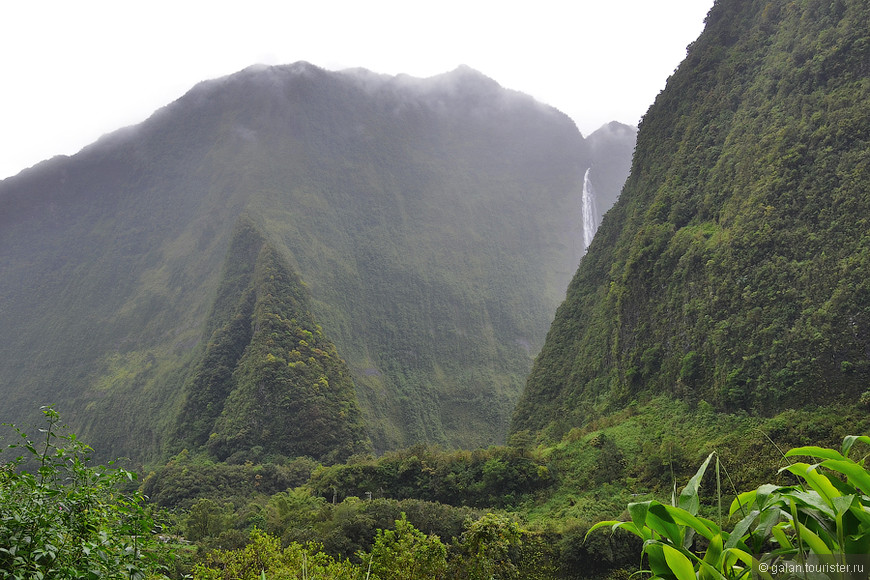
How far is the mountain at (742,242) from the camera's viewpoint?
20.0 metres

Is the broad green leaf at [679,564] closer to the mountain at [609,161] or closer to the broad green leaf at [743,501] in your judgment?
the broad green leaf at [743,501]

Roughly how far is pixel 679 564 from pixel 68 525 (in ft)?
12.9

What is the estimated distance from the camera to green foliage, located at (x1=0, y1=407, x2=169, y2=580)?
3314 millimetres

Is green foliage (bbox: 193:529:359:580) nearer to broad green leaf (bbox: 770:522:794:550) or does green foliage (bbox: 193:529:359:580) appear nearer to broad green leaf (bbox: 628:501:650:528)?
broad green leaf (bbox: 628:501:650:528)

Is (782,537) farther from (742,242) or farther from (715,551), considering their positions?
(742,242)

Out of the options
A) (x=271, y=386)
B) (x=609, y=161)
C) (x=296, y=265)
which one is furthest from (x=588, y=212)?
(x=271, y=386)

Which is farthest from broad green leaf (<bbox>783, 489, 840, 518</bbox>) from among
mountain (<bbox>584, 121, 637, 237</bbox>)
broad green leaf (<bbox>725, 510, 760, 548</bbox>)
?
mountain (<bbox>584, 121, 637, 237</bbox>)

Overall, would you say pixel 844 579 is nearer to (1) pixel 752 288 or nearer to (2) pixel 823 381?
(2) pixel 823 381

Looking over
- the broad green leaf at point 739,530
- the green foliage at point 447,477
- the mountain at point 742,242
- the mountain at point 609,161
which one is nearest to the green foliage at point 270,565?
the broad green leaf at point 739,530

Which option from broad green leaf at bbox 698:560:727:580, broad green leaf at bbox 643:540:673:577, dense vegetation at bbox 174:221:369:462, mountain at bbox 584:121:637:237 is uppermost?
mountain at bbox 584:121:637:237

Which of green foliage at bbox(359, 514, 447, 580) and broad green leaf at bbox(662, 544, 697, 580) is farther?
green foliage at bbox(359, 514, 447, 580)

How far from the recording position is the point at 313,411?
51406 millimetres

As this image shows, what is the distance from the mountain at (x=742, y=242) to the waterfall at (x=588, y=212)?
5726cm

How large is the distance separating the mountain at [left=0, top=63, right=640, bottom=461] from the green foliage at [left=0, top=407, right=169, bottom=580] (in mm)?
46174
